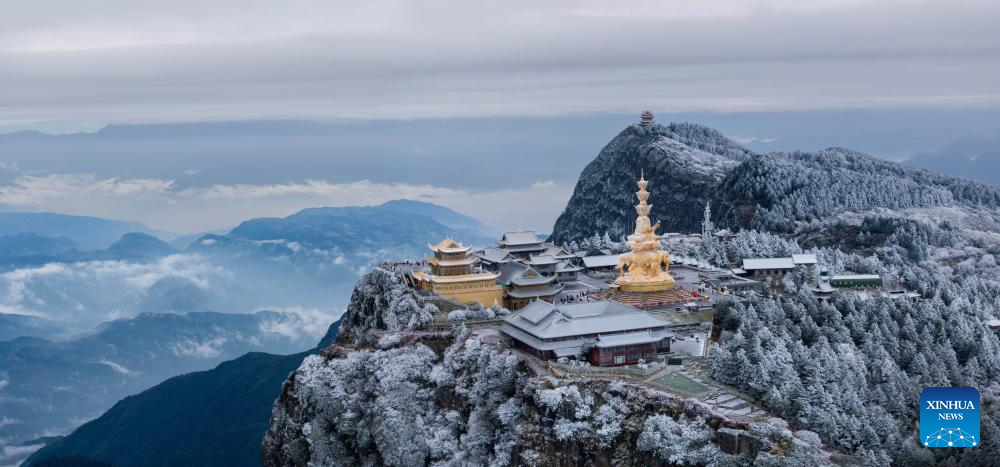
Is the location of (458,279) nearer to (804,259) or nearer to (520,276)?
(520,276)

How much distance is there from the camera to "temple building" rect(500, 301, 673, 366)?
1829 inches

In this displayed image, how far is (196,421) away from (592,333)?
233ft

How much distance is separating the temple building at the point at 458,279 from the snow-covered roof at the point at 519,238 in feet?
30.8

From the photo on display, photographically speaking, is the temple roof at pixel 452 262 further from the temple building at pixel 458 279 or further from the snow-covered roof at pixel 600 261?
the snow-covered roof at pixel 600 261

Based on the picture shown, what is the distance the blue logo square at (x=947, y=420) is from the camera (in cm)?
4134

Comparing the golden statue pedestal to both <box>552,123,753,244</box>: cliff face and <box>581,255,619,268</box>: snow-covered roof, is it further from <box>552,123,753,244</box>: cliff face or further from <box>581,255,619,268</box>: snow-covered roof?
<box>552,123,753,244</box>: cliff face

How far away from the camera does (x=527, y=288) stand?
61.8 metres

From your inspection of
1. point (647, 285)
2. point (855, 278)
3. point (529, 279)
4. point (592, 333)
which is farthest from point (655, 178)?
point (592, 333)

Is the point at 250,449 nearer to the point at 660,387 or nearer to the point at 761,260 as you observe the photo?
the point at 761,260

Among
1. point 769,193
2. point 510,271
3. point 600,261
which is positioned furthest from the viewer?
point 769,193

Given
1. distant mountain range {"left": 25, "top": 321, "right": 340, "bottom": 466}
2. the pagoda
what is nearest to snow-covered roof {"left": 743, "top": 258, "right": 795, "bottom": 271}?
the pagoda

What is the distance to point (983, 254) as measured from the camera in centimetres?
8681

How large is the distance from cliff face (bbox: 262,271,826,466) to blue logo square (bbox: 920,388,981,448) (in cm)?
788

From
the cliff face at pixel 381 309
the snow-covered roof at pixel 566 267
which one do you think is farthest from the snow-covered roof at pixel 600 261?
the cliff face at pixel 381 309
